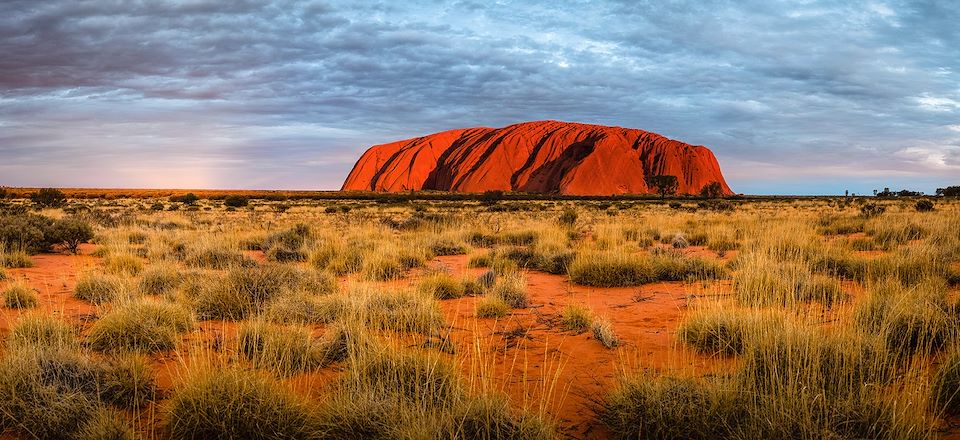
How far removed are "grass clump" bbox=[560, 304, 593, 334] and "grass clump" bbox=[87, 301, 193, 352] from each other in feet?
12.1

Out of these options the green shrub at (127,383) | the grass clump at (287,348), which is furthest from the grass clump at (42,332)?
the grass clump at (287,348)

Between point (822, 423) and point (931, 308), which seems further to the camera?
point (931, 308)

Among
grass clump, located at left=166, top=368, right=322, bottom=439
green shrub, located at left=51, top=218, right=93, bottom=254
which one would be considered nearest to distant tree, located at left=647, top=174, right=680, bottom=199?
green shrub, located at left=51, top=218, right=93, bottom=254

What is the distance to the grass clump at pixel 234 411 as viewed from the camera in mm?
3080

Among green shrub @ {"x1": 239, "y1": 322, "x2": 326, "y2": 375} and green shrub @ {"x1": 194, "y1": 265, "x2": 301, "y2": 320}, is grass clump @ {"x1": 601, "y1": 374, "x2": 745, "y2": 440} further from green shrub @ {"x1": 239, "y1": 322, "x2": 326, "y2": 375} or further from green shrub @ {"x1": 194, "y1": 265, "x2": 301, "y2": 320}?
Answer: green shrub @ {"x1": 194, "y1": 265, "x2": 301, "y2": 320}

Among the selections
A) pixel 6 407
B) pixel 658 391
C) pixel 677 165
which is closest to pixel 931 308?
pixel 658 391

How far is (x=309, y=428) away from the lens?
10.2 ft

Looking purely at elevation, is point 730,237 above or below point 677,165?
below

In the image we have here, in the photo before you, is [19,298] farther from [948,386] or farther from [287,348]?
[948,386]

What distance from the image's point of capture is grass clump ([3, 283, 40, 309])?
647cm

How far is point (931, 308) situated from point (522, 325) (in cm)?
361

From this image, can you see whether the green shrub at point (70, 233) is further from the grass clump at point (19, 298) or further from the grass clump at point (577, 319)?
A: the grass clump at point (577, 319)

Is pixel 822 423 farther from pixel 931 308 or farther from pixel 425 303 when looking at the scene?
pixel 425 303

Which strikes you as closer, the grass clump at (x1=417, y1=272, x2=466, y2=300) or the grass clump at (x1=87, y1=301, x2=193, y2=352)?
the grass clump at (x1=87, y1=301, x2=193, y2=352)
